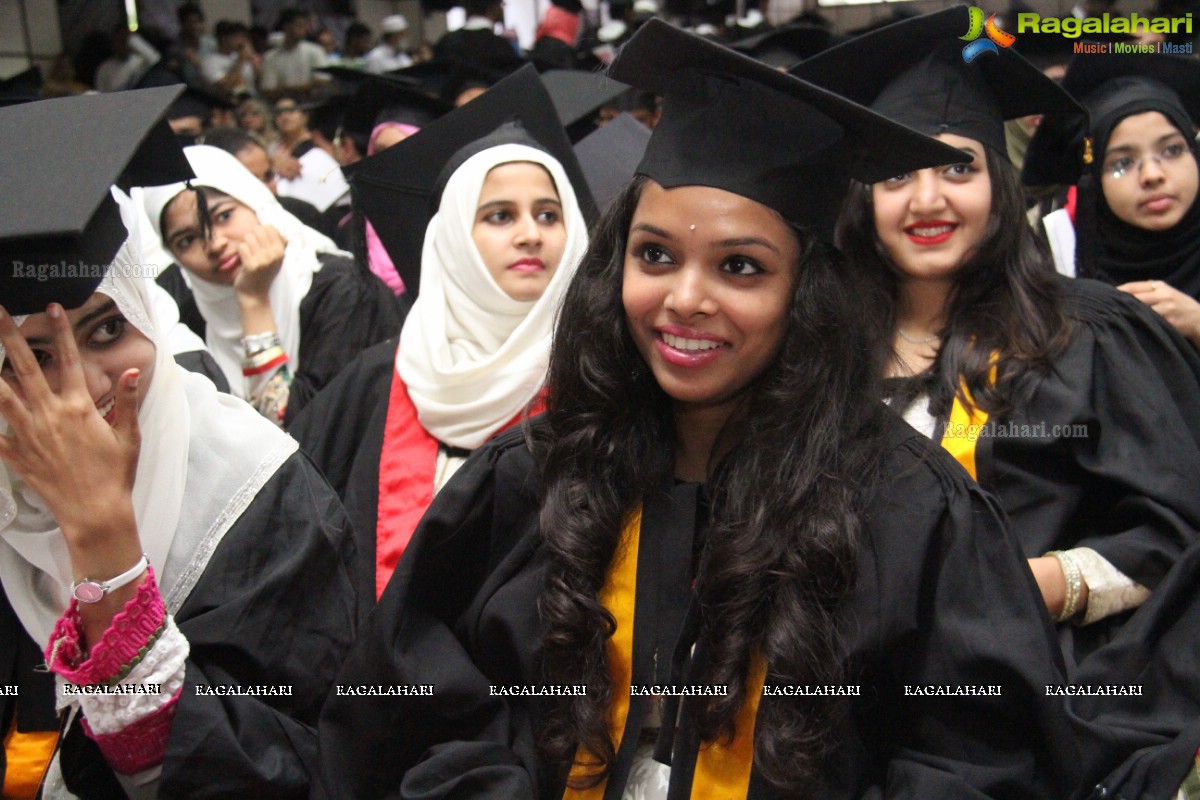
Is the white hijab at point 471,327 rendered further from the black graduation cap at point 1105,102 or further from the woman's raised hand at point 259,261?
the black graduation cap at point 1105,102

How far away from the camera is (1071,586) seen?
2400mm

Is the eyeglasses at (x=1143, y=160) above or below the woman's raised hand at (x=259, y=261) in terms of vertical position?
above

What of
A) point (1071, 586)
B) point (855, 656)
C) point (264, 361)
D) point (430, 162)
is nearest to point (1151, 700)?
point (1071, 586)

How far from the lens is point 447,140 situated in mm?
3689

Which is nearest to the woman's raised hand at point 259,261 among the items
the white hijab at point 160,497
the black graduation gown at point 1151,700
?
the white hijab at point 160,497

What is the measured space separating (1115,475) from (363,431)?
6.84ft

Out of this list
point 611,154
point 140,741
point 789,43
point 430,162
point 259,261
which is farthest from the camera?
point 789,43

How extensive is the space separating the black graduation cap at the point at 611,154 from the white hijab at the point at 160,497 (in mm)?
2530

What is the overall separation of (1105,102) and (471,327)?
2141 mm

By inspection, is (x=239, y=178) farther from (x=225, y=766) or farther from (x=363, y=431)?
(x=225, y=766)

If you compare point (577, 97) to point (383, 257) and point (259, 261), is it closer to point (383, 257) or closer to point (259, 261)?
point (383, 257)

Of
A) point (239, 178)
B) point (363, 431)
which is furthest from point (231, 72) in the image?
point (363, 431)

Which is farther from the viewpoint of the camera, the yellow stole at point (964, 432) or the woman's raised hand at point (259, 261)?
the woman's raised hand at point (259, 261)

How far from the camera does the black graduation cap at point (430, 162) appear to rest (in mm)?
3602
